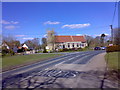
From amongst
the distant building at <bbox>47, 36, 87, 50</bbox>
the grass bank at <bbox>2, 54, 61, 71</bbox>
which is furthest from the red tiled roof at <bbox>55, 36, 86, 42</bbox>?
the grass bank at <bbox>2, 54, 61, 71</bbox>

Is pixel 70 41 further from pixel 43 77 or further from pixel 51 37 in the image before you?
pixel 43 77

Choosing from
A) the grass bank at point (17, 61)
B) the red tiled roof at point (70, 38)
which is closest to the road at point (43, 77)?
the grass bank at point (17, 61)

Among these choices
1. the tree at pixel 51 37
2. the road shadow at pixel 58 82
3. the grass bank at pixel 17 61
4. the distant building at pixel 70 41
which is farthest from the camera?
the distant building at pixel 70 41

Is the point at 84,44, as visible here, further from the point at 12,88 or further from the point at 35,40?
A: the point at 12,88

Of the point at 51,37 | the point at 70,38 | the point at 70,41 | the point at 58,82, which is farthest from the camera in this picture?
the point at 70,38

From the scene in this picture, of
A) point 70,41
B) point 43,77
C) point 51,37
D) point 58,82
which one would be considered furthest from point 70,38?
point 58,82

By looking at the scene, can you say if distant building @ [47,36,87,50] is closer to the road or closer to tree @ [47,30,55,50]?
tree @ [47,30,55,50]

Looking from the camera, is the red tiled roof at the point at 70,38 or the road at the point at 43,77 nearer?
the road at the point at 43,77

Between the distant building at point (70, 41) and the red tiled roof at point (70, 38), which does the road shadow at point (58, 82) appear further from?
the red tiled roof at point (70, 38)

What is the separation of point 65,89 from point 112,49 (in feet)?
103

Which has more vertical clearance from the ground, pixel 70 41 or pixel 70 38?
pixel 70 38

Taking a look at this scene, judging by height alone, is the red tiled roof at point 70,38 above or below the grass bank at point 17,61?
above

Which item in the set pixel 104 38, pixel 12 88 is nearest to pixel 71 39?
pixel 104 38

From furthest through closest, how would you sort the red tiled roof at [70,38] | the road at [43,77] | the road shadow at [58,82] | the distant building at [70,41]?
the red tiled roof at [70,38], the distant building at [70,41], the road at [43,77], the road shadow at [58,82]
